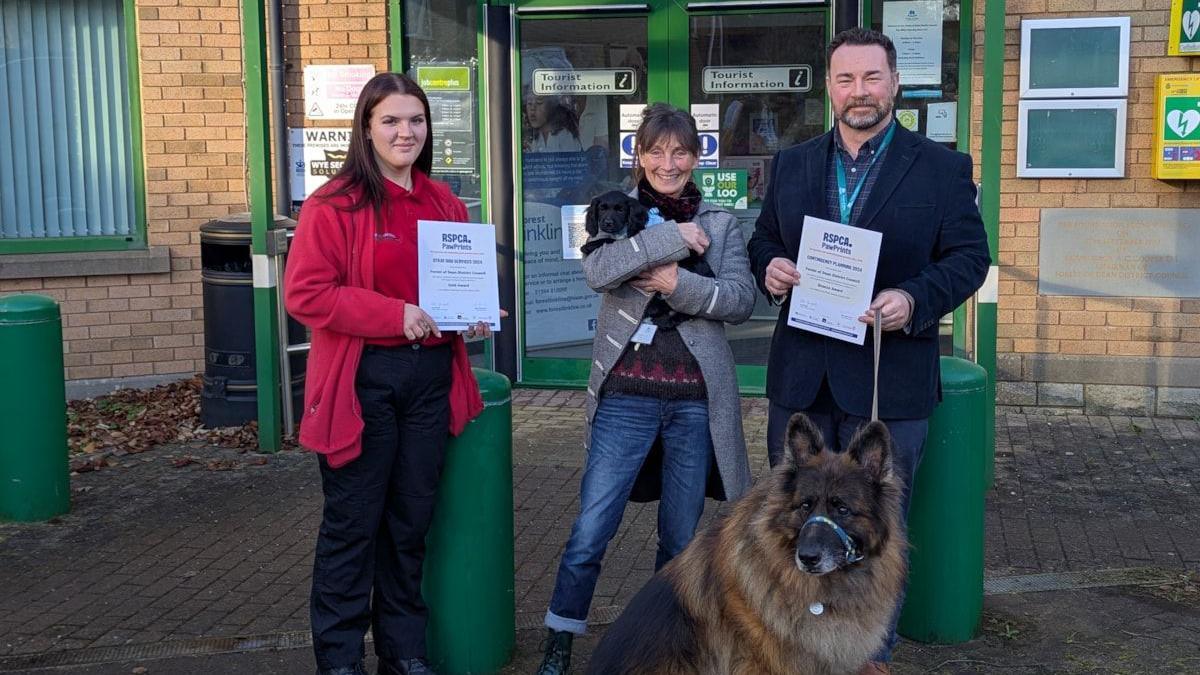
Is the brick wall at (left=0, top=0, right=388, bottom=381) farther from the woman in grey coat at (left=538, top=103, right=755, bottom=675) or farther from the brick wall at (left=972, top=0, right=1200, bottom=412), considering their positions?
the woman in grey coat at (left=538, top=103, right=755, bottom=675)

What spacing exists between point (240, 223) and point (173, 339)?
1624mm

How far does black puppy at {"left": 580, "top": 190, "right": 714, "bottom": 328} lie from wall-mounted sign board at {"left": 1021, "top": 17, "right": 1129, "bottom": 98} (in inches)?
199

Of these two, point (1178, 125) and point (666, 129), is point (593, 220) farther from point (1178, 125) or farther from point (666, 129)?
point (1178, 125)

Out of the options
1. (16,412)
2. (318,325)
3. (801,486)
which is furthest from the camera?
(16,412)

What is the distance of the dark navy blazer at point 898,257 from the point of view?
4.26 metres

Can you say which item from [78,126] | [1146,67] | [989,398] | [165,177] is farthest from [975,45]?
[78,126]

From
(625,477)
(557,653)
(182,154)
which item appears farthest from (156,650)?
(182,154)

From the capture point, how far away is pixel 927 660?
202 inches

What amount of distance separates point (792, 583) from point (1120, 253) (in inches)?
234

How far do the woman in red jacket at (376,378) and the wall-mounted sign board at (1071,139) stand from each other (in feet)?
17.5

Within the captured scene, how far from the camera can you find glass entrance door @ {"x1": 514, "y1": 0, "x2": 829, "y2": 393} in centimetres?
911

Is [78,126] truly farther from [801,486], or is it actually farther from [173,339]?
[801,486]

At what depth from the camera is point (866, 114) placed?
4.23 metres

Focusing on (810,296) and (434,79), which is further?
(434,79)
